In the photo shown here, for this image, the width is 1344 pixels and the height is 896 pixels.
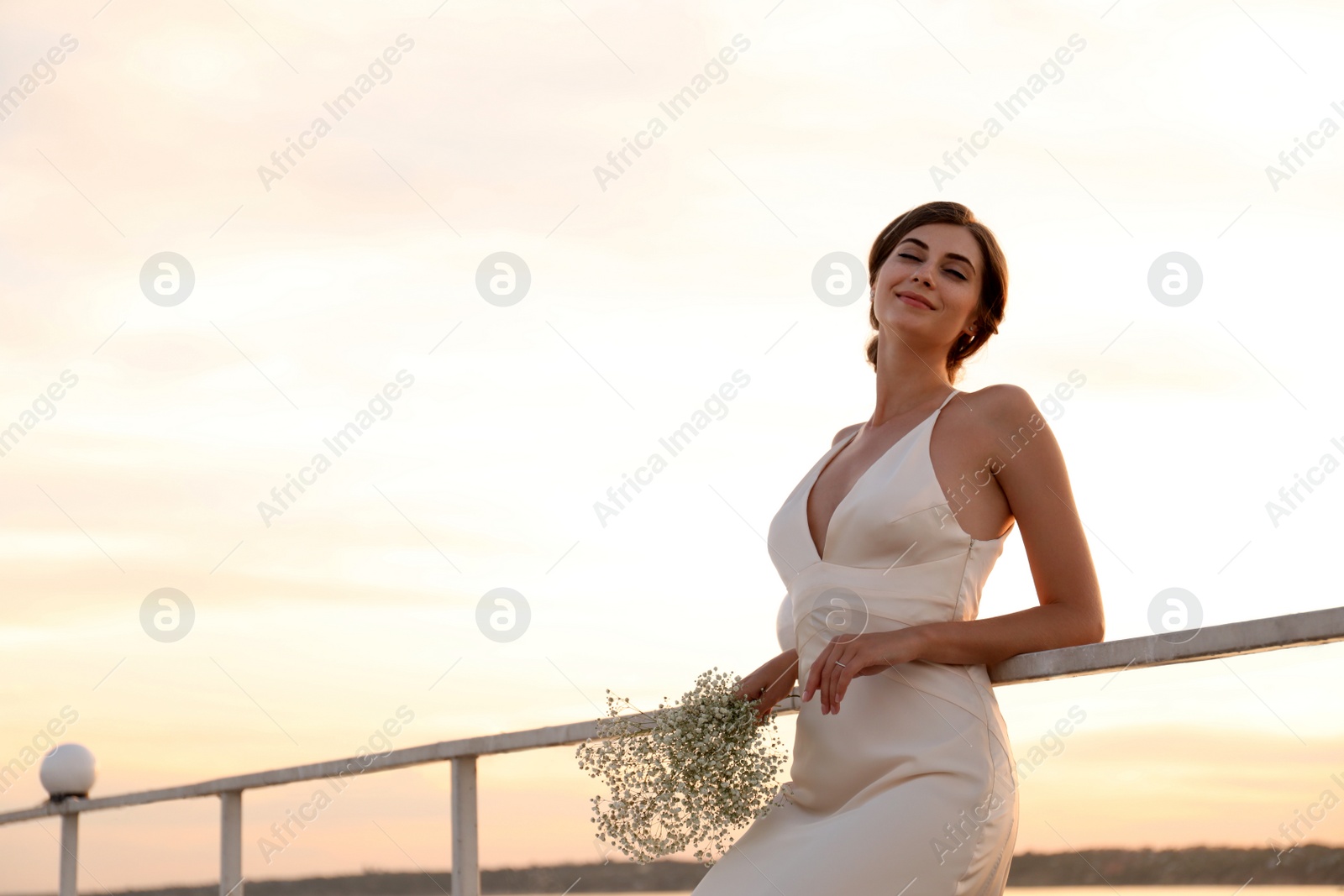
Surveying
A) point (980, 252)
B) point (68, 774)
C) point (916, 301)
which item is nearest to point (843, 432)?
point (916, 301)

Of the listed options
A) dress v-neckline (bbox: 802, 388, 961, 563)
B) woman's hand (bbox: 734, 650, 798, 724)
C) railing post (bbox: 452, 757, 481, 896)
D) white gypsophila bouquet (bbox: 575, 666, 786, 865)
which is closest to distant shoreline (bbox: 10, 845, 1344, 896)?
railing post (bbox: 452, 757, 481, 896)

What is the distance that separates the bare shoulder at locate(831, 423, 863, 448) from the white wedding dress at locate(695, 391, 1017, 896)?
1.23 feet

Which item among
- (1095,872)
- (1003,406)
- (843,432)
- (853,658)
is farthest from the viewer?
(843,432)

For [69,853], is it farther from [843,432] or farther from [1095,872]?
[1095,872]

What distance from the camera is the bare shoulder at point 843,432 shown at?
9.49ft

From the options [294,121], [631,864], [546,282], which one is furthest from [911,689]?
[294,121]

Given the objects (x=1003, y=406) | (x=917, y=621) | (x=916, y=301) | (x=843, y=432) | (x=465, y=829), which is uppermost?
(x=916, y=301)

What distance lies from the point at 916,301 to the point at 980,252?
0.56ft

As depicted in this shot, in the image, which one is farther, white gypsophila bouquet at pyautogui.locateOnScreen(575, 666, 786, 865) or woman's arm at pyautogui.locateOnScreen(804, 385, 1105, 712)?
white gypsophila bouquet at pyautogui.locateOnScreen(575, 666, 786, 865)

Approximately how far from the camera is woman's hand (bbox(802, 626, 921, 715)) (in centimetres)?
209

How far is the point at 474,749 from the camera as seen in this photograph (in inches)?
127

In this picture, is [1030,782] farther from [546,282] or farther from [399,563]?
[399,563]

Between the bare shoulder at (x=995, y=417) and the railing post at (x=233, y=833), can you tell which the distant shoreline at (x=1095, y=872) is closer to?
the bare shoulder at (x=995, y=417)

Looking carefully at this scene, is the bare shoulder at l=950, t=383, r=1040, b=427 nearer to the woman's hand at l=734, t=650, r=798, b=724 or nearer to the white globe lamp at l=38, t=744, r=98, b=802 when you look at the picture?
the woman's hand at l=734, t=650, r=798, b=724
